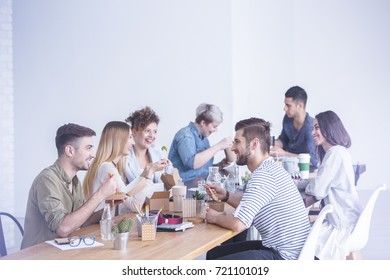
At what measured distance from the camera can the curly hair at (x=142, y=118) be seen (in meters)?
3.20

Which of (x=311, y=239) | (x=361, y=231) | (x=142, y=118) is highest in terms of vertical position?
(x=142, y=118)

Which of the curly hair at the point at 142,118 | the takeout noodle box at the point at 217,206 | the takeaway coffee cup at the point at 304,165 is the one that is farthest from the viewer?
the takeaway coffee cup at the point at 304,165

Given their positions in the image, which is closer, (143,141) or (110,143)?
(110,143)

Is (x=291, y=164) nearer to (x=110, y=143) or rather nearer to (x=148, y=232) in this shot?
(x=110, y=143)

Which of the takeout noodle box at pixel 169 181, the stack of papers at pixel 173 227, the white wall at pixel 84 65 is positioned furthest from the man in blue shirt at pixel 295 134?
the stack of papers at pixel 173 227

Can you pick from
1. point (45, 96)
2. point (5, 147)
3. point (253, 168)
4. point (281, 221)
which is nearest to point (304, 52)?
point (253, 168)

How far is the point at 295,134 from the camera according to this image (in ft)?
11.9

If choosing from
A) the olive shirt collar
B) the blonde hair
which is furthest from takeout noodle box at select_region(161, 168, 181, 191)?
the olive shirt collar

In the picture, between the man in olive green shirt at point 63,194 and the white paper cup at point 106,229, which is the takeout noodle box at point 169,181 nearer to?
the man in olive green shirt at point 63,194

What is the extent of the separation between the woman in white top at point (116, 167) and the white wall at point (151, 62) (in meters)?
0.08

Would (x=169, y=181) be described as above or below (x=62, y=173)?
below

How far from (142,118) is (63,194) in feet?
3.39

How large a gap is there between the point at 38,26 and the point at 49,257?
1.39 m

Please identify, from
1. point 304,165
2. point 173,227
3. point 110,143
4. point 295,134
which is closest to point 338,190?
point 304,165
